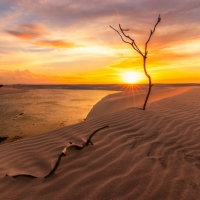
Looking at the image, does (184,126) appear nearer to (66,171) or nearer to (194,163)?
(194,163)

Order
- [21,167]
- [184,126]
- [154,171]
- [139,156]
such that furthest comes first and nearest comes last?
[184,126] < [139,156] < [21,167] < [154,171]

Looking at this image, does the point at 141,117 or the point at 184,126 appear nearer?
the point at 184,126

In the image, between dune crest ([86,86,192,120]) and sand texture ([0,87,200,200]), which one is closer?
sand texture ([0,87,200,200])

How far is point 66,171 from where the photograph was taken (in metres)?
2.11

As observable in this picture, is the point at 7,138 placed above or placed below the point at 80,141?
below

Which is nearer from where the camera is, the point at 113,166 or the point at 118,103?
the point at 113,166

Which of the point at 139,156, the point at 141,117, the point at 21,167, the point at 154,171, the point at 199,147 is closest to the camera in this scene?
the point at 154,171

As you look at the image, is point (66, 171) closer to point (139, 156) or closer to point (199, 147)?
point (139, 156)

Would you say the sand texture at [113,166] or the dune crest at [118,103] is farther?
the dune crest at [118,103]

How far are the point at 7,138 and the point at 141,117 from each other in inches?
156

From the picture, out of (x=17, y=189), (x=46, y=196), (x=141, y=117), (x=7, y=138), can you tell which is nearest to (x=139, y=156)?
(x=46, y=196)

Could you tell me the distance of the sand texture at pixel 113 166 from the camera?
1746 millimetres

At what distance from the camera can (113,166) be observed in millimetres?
2207

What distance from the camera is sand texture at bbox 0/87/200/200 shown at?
1746mm
